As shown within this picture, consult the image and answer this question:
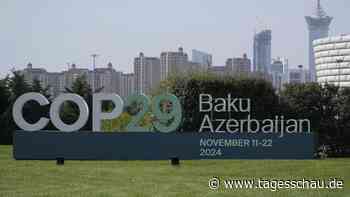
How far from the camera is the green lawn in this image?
1766 cm

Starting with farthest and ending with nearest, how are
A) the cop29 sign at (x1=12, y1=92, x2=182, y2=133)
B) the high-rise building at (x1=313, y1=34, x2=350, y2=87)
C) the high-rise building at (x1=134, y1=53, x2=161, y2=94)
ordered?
the high-rise building at (x1=313, y1=34, x2=350, y2=87), the high-rise building at (x1=134, y1=53, x2=161, y2=94), the cop29 sign at (x1=12, y1=92, x2=182, y2=133)

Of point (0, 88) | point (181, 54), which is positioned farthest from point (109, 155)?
point (181, 54)

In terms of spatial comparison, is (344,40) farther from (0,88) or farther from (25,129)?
(25,129)

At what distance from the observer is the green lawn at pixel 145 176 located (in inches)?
695

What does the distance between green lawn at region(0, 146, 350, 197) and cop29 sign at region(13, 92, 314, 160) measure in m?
1.21

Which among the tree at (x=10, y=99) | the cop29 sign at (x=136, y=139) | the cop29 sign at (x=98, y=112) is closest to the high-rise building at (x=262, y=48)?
the tree at (x=10, y=99)

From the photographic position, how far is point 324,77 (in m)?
132

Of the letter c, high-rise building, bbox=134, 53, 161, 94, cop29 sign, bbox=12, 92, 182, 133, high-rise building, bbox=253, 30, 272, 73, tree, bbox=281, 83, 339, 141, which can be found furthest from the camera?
high-rise building, bbox=253, 30, 272, 73

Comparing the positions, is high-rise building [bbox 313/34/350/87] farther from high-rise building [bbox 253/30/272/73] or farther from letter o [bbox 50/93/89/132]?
letter o [bbox 50/93/89/132]

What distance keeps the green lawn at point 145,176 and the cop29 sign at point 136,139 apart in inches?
47.5

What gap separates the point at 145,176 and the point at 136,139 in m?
7.49

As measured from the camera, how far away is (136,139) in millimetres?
28984

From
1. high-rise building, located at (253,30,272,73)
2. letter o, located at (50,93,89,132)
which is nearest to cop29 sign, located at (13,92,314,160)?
letter o, located at (50,93,89,132)

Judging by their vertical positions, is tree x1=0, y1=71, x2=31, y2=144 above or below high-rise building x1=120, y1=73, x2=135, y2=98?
below
